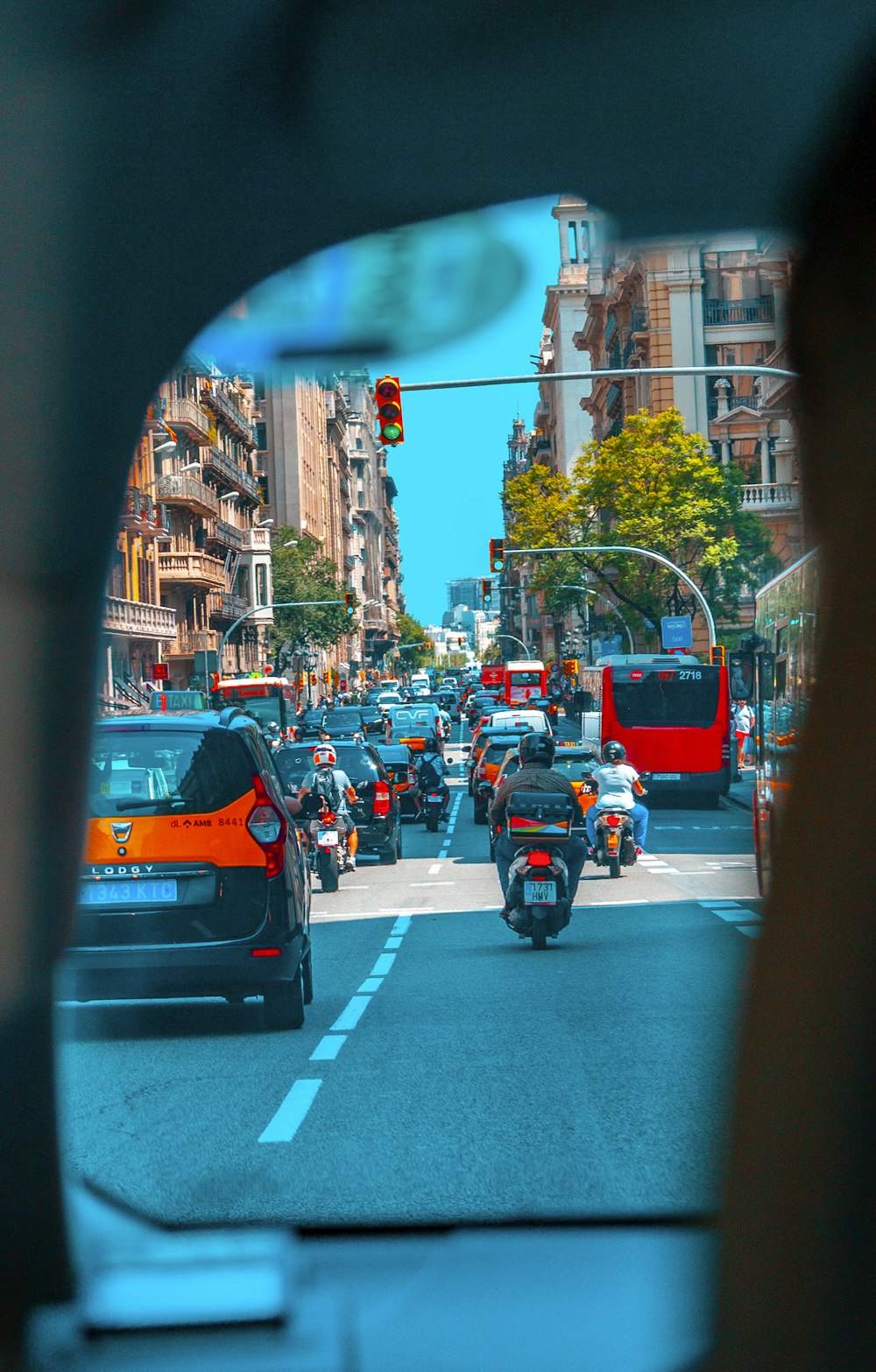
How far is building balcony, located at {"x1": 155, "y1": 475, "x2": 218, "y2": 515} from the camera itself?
6.58 m

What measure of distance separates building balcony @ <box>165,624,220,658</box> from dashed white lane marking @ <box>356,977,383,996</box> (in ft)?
14.0

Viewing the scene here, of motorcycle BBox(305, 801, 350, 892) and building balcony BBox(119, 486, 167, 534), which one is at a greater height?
building balcony BBox(119, 486, 167, 534)

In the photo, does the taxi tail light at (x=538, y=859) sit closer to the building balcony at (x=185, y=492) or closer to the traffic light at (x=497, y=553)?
the building balcony at (x=185, y=492)

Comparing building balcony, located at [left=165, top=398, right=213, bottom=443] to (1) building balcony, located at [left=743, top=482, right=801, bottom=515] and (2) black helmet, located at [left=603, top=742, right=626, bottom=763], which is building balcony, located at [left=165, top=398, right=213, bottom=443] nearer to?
(1) building balcony, located at [left=743, top=482, right=801, bottom=515]

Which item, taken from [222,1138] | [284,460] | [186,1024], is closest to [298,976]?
[186,1024]

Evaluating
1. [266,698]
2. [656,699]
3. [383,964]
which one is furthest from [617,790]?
[266,698]

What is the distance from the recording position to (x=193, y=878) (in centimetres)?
997

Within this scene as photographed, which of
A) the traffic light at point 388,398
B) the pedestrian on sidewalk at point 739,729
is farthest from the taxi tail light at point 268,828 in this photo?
the pedestrian on sidewalk at point 739,729

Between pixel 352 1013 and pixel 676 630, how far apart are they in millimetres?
22377

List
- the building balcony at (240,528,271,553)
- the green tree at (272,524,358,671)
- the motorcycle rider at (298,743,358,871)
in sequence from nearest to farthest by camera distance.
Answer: the building balcony at (240,528,271,553) → the green tree at (272,524,358,671) → the motorcycle rider at (298,743,358,871)

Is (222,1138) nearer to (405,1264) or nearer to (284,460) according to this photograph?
(405,1264)

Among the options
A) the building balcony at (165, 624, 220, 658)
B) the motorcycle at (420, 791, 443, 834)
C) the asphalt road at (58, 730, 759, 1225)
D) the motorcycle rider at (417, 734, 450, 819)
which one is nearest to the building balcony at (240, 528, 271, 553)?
the building balcony at (165, 624, 220, 658)

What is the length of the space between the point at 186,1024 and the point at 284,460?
5776 mm

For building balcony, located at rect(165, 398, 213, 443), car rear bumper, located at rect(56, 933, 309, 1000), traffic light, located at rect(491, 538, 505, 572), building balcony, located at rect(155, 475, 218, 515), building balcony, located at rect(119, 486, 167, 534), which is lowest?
car rear bumper, located at rect(56, 933, 309, 1000)
